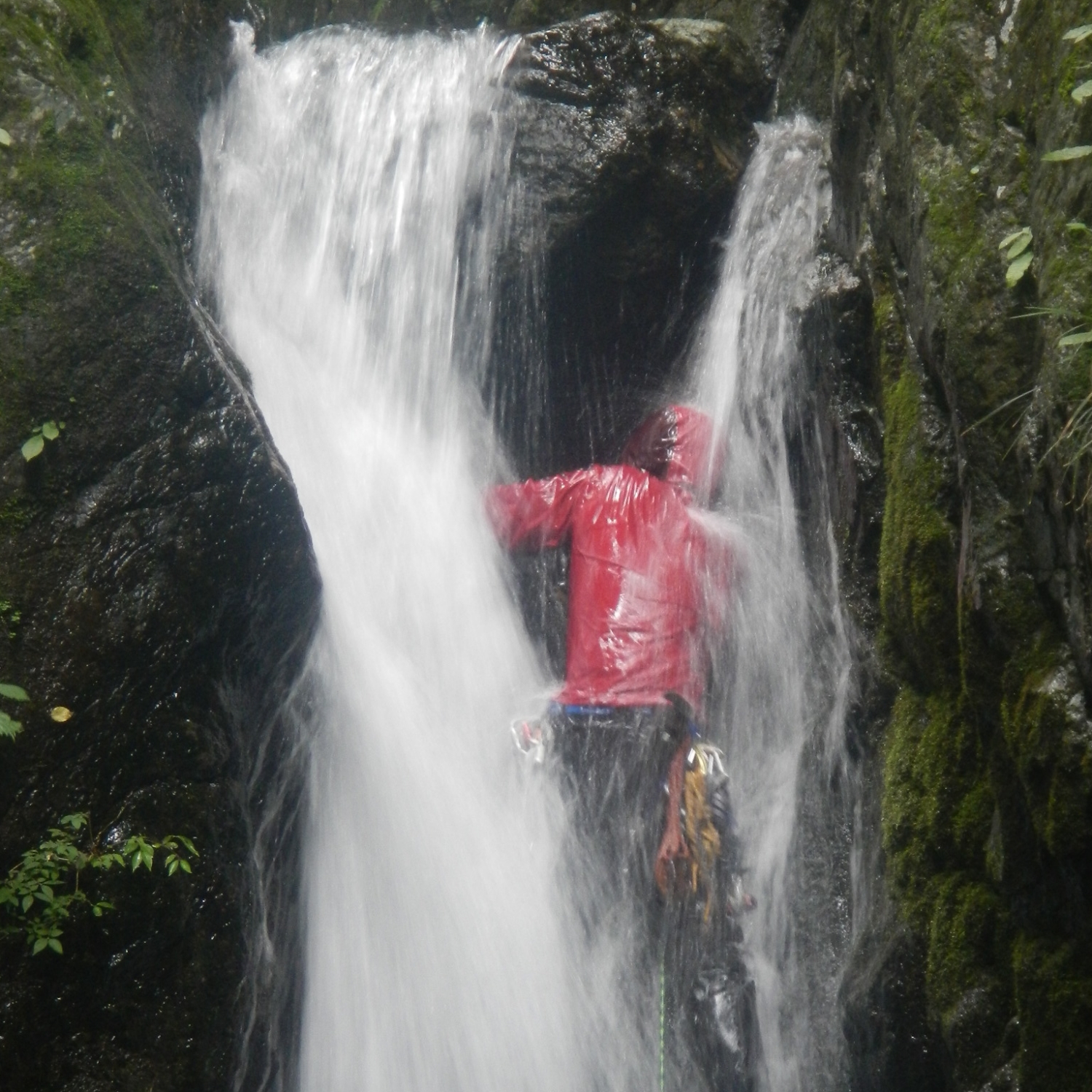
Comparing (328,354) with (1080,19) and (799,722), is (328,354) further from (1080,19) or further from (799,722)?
(1080,19)

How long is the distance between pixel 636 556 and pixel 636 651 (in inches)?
21.6

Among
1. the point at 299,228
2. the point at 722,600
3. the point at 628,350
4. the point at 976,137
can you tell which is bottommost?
the point at 722,600

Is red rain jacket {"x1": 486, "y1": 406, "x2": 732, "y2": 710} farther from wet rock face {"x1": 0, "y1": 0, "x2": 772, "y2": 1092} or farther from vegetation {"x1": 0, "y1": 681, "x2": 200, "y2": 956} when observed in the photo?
vegetation {"x1": 0, "y1": 681, "x2": 200, "y2": 956}

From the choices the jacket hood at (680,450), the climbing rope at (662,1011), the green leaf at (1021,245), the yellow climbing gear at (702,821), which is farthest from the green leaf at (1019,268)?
the climbing rope at (662,1011)

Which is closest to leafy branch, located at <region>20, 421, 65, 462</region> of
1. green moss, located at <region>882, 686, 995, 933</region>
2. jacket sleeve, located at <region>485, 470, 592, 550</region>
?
jacket sleeve, located at <region>485, 470, 592, 550</region>

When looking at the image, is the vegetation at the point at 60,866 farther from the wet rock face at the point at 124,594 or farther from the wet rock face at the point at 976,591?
the wet rock face at the point at 976,591

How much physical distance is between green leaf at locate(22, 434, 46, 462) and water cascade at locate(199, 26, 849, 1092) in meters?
1.50

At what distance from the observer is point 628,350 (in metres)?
6.79

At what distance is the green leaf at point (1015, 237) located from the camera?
3.18m

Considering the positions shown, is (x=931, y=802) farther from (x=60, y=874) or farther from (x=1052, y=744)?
(x=60, y=874)

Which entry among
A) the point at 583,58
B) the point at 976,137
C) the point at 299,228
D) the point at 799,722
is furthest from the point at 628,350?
the point at 976,137

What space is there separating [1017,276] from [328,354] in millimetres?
4418

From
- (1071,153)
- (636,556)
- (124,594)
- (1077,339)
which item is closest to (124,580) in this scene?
(124,594)

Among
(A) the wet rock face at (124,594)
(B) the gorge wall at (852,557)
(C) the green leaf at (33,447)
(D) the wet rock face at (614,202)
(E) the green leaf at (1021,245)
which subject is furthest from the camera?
(D) the wet rock face at (614,202)
